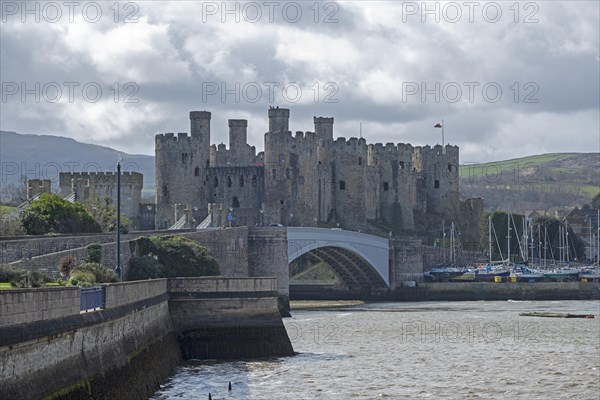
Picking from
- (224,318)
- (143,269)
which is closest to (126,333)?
(224,318)

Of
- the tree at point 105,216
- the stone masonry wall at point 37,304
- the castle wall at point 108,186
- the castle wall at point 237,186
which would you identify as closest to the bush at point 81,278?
the stone masonry wall at point 37,304

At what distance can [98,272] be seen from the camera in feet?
122

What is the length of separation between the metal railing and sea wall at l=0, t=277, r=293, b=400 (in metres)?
0.16

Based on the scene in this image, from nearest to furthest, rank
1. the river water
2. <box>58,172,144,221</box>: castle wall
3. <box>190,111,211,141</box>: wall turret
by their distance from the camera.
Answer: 1. the river water
2. <box>58,172,144,221</box>: castle wall
3. <box>190,111,211,141</box>: wall turret

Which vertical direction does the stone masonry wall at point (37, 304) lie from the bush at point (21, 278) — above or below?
below

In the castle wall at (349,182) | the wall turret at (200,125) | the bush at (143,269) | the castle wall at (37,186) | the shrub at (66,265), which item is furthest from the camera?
the castle wall at (349,182)

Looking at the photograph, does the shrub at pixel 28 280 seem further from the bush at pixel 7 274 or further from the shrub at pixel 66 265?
the shrub at pixel 66 265

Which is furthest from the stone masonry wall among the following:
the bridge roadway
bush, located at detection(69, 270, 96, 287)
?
the bridge roadway

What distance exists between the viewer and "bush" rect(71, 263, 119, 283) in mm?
36594

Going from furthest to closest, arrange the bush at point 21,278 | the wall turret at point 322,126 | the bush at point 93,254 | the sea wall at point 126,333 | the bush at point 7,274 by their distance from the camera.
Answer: the wall turret at point 322,126, the bush at point 93,254, the bush at point 7,274, the bush at point 21,278, the sea wall at point 126,333

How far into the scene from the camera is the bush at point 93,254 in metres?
41.6

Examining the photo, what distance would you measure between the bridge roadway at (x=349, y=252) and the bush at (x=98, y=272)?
95.0 feet

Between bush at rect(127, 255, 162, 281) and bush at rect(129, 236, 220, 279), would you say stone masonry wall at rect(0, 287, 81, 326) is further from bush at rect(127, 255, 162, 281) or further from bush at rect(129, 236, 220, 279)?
bush at rect(129, 236, 220, 279)

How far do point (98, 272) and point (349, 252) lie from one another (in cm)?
4301
